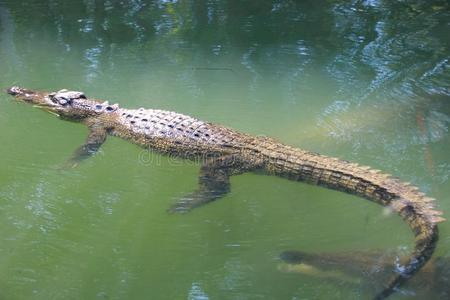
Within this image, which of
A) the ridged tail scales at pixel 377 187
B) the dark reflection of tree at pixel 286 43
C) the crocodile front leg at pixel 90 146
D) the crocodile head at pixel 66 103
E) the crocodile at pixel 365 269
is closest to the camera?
the crocodile at pixel 365 269

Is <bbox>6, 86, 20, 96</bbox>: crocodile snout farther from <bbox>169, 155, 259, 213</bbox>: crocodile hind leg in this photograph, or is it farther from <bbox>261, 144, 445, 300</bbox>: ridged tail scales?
<bbox>261, 144, 445, 300</bbox>: ridged tail scales

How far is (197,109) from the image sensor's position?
559cm

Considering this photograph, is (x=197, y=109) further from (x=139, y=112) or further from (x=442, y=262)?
(x=442, y=262)

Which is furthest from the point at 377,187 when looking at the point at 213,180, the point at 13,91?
the point at 13,91

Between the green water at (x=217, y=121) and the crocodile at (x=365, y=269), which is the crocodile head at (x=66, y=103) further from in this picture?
the crocodile at (x=365, y=269)

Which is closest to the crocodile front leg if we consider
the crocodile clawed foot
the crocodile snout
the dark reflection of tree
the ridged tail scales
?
the crocodile snout

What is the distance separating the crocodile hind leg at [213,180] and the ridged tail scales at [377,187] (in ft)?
0.83

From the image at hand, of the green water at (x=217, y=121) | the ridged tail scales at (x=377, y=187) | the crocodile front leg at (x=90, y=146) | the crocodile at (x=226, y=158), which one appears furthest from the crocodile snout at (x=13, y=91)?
the ridged tail scales at (x=377, y=187)

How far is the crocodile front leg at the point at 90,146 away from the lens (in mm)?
4703

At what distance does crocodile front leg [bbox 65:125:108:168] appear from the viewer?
4.70 m

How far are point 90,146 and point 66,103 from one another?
2.71ft

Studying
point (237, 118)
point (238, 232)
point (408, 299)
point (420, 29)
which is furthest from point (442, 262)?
point (420, 29)

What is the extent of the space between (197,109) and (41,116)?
1.62 m

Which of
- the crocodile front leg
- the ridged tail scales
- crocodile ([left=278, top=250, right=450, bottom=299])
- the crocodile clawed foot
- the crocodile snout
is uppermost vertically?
the ridged tail scales
